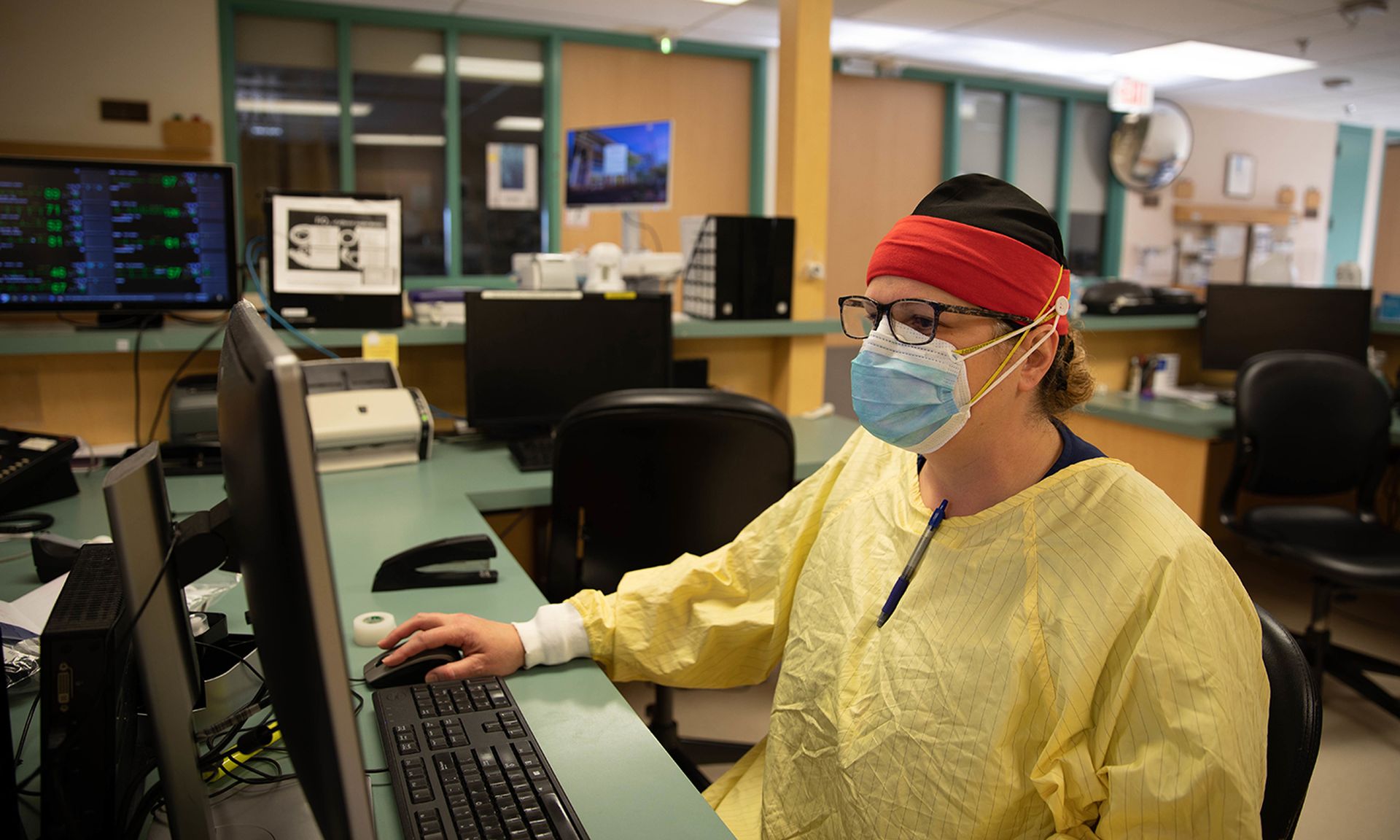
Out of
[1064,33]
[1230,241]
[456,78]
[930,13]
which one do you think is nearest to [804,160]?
[930,13]

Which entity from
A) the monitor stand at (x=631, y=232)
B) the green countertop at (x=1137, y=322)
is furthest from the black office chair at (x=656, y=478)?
the green countertop at (x=1137, y=322)

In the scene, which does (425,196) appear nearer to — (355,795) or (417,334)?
(417,334)

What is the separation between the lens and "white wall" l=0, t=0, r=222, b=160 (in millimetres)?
3979

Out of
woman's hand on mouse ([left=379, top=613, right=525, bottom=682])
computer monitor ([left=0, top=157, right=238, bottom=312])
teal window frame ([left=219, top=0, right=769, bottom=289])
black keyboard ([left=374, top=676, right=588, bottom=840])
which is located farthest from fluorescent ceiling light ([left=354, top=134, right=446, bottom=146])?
black keyboard ([left=374, top=676, right=588, bottom=840])

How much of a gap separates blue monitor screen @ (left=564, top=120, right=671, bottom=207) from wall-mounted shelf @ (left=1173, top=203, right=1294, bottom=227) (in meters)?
5.77

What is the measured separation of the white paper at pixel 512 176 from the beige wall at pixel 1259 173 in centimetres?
450

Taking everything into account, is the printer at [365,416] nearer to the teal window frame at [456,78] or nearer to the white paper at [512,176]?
the teal window frame at [456,78]

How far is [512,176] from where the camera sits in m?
5.41

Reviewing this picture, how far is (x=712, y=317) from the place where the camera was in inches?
111

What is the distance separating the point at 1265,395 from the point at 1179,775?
2.52 meters

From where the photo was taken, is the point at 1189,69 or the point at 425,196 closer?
the point at 425,196

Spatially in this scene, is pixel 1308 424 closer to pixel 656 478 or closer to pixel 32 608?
pixel 656 478

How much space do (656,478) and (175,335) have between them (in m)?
1.33

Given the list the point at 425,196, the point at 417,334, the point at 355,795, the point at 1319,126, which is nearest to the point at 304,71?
the point at 425,196
